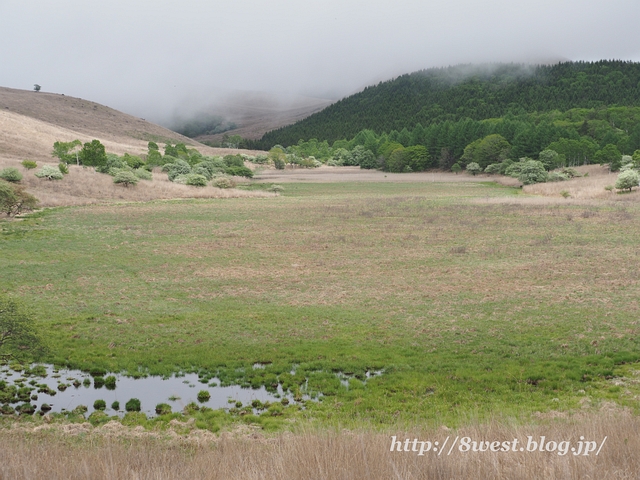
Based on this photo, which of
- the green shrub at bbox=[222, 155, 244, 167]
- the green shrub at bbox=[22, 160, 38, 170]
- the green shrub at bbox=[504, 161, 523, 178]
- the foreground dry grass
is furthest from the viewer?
the green shrub at bbox=[222, 155, 244, 167]

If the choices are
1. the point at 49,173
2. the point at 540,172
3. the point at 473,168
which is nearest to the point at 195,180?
the point at 49,173

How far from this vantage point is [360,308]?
17.9m

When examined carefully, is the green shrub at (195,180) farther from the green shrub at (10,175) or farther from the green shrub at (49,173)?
the green shrub at (10,175)

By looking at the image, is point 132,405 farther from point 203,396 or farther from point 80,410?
point 203,396

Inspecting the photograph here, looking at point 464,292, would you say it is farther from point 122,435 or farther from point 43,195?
point 43,195

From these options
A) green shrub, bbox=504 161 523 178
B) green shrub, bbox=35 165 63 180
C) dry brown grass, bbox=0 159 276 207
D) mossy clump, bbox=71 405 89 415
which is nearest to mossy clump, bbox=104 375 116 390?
mossy clump, bbox=71 405 89 415

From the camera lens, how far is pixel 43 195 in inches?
1911

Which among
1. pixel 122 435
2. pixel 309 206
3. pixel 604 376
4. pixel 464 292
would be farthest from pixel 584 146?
pixel 122 435

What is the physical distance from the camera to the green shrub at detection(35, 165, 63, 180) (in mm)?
54219

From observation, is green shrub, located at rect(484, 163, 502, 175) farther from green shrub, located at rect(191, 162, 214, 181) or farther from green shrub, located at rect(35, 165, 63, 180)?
green shrub, located at rect(35, 165, 63, 180)

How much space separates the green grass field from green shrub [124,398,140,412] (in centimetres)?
164

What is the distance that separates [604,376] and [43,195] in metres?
50.6

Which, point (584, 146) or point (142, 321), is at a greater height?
point (584, 146)

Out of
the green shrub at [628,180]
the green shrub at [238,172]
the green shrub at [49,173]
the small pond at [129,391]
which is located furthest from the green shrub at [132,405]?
the green shrub at [238,172]
